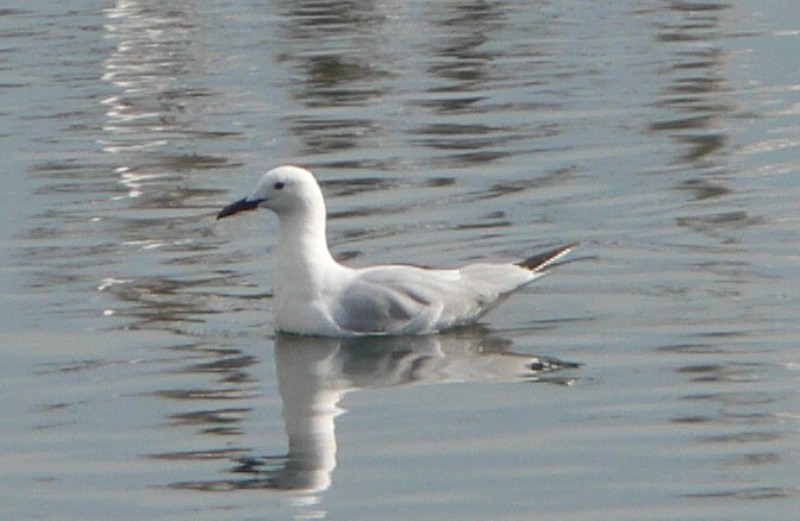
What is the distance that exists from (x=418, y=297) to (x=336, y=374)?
979mm

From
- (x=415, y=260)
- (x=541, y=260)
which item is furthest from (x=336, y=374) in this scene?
(x=415, y=260)

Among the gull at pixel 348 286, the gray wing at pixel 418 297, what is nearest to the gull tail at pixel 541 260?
the gull at pixel 348 286

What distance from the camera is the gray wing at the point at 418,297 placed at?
42.9ft

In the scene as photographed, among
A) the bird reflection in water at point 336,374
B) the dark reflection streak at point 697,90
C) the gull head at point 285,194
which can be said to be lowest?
the dark reflection streak at point 697,90

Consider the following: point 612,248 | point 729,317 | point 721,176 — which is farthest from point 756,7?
point 729,317

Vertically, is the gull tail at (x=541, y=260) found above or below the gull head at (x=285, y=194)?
below

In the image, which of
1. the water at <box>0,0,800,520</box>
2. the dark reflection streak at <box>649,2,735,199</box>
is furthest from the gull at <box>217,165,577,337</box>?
the dark reflection streak at <box>649,2,735,199</box>

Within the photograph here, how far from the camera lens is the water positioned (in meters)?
10.2

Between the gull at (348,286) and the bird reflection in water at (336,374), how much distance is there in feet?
0.28

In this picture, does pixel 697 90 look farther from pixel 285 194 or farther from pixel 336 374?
pixel 336 374

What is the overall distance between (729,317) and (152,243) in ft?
14.4

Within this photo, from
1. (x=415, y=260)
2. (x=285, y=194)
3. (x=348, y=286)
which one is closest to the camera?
(x=348, y=286)

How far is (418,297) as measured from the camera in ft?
43.2

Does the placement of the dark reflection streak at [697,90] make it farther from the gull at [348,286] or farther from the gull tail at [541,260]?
the gull at [348,286]
